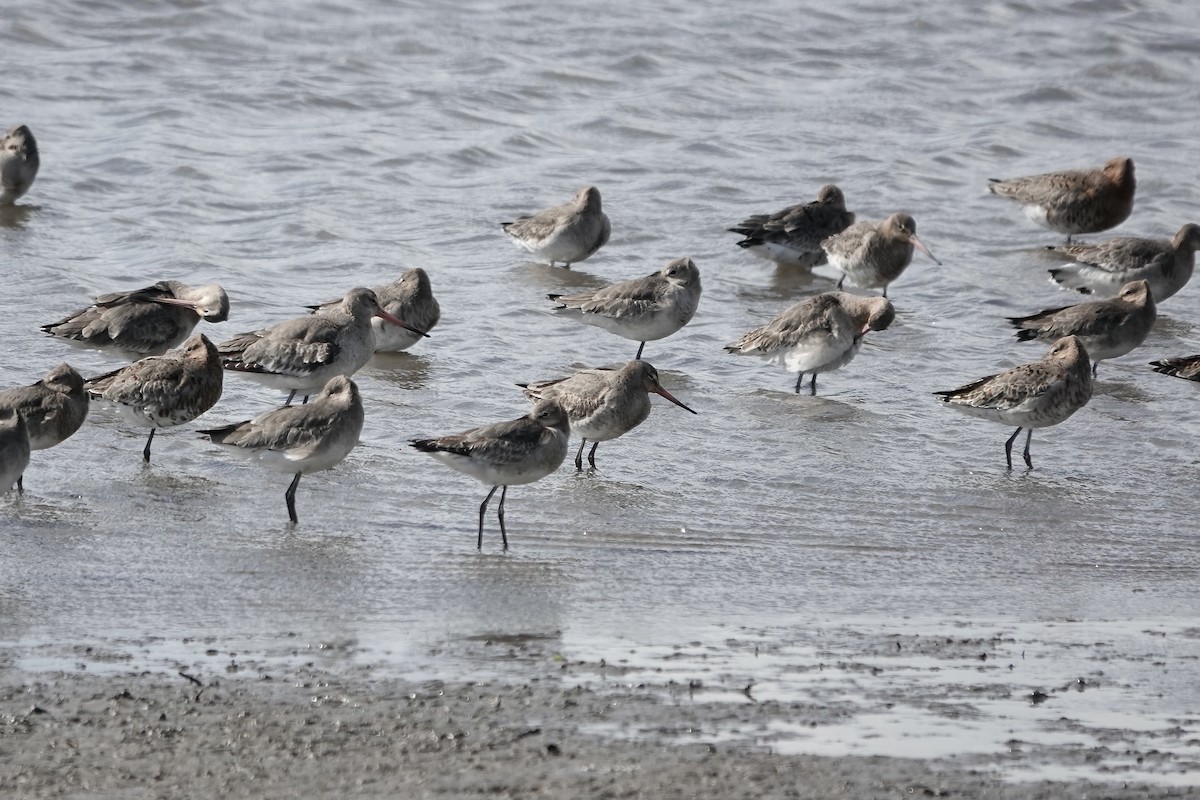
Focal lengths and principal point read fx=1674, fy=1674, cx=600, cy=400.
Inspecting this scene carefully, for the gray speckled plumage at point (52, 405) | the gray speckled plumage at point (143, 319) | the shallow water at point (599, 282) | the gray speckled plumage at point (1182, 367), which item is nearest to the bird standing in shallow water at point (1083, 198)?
the shallow water at point (599, 282)

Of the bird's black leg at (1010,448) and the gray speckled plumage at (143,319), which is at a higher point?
the bird's black leg at (1010,448)

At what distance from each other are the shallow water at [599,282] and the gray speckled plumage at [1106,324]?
0.24 metres

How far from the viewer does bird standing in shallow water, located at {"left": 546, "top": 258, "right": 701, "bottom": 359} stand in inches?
423

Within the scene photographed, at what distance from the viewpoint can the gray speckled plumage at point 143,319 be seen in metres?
9.75

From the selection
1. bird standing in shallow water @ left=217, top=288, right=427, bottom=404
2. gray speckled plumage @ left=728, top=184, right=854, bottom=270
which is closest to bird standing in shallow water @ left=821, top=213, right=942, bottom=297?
gray speckled plumage @ left=728, top=184, right=854, bottom=270

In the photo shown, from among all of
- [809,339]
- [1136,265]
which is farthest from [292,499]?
[1136,265]

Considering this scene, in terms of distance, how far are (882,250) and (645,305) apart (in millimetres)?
2887

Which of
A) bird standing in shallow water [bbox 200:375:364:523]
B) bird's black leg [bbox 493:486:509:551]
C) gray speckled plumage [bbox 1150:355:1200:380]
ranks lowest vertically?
gray speckled plumage [bbox 1150:355:1200:380]

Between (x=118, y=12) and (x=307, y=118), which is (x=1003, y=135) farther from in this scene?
(x=118, y=12)

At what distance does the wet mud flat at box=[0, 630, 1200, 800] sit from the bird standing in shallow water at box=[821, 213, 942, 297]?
7.09 meters

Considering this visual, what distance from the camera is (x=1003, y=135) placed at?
1752 cm

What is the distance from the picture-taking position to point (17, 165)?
13469 millimetres

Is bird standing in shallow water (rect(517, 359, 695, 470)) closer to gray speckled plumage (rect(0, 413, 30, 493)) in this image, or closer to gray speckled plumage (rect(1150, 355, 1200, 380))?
gray speckled plumage (rect(0, 413, 30, 493))

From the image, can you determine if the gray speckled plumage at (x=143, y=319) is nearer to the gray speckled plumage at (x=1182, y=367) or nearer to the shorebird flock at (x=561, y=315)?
the shorebird flock at (x=561, y=315)
